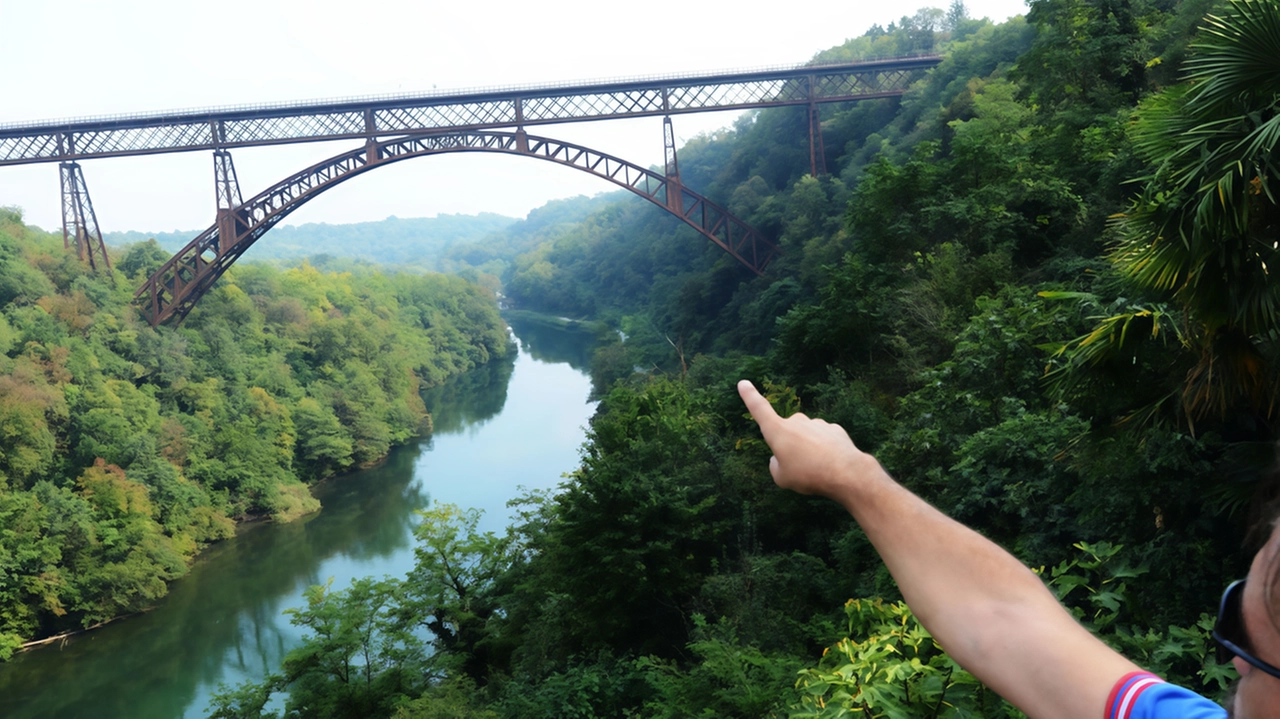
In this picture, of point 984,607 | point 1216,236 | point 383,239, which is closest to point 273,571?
point 1216,236

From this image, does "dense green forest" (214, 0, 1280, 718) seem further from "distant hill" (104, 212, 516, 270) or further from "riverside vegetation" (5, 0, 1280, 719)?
"distant hill" (104, 212, 516, 270)

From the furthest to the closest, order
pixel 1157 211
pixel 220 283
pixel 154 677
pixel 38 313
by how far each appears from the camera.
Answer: pixel 220 283 < pixel 38 313 < pixel 154 677 < pixel 1157 211

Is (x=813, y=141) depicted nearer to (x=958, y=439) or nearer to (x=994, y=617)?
(x=958, y=439)

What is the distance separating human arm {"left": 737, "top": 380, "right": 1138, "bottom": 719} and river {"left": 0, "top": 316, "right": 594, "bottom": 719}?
18123 mm

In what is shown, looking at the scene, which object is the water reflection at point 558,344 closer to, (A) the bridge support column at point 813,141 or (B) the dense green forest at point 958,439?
(A) the bridge support column at point 813,141

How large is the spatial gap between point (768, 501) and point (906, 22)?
3274cm

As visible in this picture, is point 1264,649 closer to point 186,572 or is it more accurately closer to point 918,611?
point 918,611

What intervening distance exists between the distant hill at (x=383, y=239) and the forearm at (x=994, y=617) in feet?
344

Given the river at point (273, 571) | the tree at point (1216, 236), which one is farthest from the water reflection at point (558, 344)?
the tree at point (1216, 236)

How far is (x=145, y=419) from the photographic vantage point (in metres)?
24.0

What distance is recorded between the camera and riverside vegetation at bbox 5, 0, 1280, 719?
343 centimetres

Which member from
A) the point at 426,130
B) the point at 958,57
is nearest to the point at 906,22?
the point at 958,57

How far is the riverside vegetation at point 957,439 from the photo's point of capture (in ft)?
11.2

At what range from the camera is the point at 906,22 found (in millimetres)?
36125
